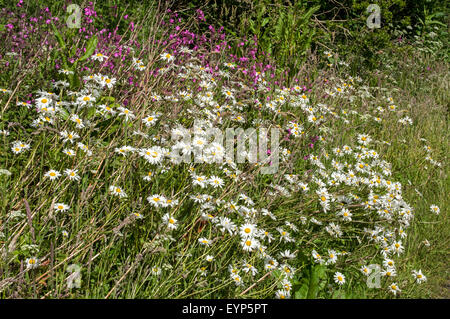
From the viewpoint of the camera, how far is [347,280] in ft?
9.00

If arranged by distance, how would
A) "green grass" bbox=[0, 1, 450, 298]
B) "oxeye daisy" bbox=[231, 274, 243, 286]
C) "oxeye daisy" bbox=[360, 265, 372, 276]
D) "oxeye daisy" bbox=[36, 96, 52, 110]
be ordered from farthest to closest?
"oxeye daisy" bbox=[360, 265, 372, 276] < "oxeye daisy" bbox=[36, 96, 52, 110] < "oxeye daisy" bbox=[231, 274, 243, 286] < "green grass" bbox=[0, 1, 450, 298]

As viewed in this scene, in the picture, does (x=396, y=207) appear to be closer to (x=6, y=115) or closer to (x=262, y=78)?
(x=262, y=78)

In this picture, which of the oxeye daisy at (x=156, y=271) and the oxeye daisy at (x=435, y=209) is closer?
the oxeye daisy at (x=156, y=271)

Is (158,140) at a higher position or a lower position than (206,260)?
higher

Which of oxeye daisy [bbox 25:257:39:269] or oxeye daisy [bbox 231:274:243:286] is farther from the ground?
oxeye daisy [bbox 25:257:39:269]

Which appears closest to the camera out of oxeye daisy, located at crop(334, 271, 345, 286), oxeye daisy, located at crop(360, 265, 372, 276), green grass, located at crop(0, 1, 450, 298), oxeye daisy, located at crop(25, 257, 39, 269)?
oxeye daisy, located at crop(25, 257, 39, 269)

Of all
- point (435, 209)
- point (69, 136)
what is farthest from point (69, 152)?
point (435, 209)

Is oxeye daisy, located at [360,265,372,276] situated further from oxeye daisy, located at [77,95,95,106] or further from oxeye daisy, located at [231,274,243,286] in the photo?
oxeye daisy, located at [77,95,95,106]

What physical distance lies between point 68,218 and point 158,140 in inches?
27.8

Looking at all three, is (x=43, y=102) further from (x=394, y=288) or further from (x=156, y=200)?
(x=394, y=288)

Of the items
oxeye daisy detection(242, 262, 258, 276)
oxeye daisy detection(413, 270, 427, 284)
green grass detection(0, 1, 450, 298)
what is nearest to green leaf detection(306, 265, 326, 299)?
green grass detection(0, 1, 450, 298)

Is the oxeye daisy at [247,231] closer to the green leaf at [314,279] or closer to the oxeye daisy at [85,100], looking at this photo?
the green leaf at [314,279]

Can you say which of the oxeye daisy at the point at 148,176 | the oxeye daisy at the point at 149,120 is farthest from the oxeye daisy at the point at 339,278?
the oxeye daisy at the point at 149,120

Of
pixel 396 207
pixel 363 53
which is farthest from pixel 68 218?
pixel 363 53
